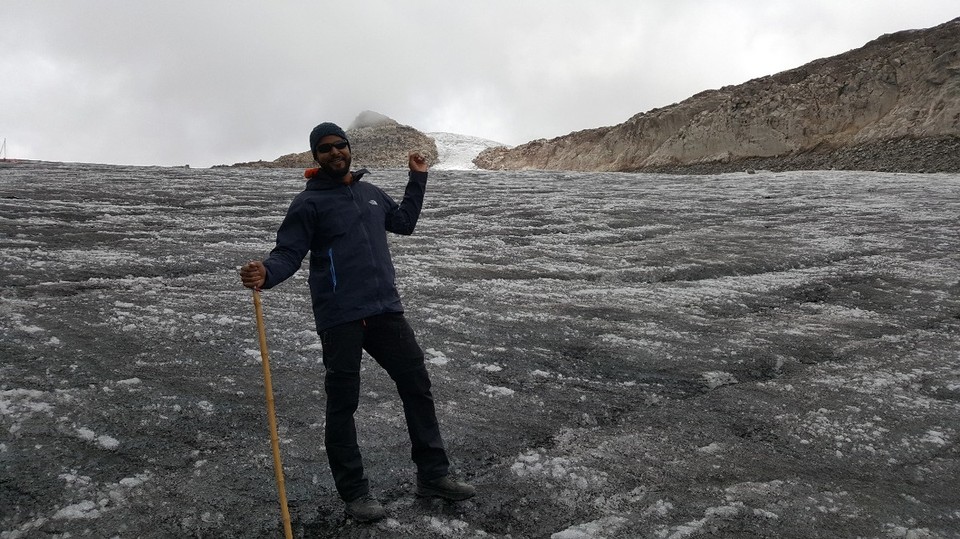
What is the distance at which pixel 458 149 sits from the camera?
6525cm

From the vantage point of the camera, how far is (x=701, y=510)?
3.25m

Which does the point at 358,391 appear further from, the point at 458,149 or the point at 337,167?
the point at 458,149

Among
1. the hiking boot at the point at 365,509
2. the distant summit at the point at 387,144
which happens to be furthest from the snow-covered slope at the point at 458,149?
the hiking boot at the point at 365,509

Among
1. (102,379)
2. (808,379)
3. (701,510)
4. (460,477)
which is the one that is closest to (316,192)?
(460,477)

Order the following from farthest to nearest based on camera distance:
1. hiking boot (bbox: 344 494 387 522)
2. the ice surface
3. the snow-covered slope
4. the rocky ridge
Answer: the snow-covered slope, the rocky ridge, the ice surface, hiking boot (bbox: 344 494 387 522)

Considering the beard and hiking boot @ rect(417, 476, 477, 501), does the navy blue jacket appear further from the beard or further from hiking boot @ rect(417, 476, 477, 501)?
hiking boot @ rect(417, 476, 477, 501)

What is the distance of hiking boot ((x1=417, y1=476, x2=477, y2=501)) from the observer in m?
3.22

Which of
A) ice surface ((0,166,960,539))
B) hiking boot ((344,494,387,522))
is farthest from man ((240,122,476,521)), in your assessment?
ice surface ((0,166,960,539))

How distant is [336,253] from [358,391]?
698 mm

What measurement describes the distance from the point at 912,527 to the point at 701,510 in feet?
3.30

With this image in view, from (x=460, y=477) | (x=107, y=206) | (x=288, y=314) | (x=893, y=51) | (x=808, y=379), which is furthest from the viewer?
(x=893, y=51)

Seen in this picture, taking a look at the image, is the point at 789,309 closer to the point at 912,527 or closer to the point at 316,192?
the point at 912,527

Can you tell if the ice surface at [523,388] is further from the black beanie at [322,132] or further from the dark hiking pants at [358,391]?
the black beanie at [322,132]

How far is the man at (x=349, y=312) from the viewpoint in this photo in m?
3.11
